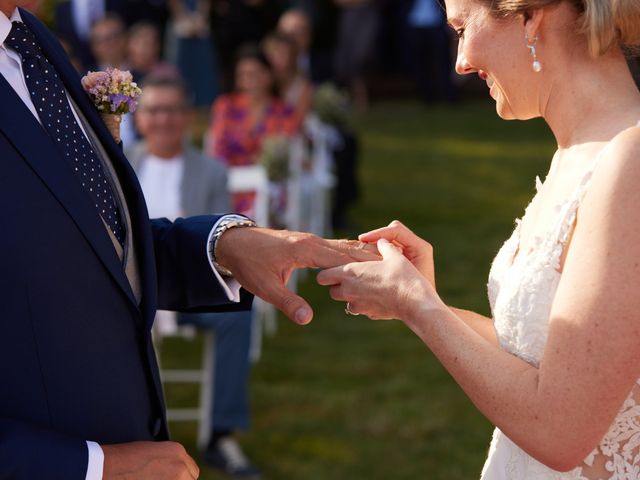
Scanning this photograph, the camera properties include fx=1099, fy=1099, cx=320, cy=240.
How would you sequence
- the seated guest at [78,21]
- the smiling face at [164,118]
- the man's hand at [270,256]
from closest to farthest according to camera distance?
1. the man's hand at [270,256]
2. the smiling face at [164,118]
3. the seated guest at [78,21]

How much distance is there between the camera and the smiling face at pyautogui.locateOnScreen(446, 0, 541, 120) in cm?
239

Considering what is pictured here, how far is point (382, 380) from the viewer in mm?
6852

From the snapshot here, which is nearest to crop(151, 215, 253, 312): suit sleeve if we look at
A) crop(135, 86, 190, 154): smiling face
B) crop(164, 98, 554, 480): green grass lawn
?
crop(164, 98, 554, 480): green grass lawn

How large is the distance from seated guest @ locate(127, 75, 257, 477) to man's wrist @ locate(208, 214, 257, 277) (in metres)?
3.05

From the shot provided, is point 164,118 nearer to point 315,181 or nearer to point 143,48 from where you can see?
point 315,181

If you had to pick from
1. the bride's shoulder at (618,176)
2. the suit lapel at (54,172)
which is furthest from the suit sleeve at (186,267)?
the bride's shoulder at (618,176)

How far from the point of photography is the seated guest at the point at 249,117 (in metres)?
9.12

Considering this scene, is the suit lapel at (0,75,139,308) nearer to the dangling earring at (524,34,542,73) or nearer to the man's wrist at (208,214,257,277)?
the man's wrist at (208,214,257,277)

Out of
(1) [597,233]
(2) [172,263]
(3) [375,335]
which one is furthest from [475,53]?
(3) [375,335]

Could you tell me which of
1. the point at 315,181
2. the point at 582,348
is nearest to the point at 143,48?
the point at 315,181

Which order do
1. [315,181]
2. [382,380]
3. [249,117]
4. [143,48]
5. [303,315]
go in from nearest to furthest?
[303,315]
[382,380]
[249,117]
[315,181]
[143,48]

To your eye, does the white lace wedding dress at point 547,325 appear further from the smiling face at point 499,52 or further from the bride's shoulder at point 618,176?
the smiling face at point 499,52

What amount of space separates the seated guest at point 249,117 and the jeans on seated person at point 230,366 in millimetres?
3151

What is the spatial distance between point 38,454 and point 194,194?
4.40m
